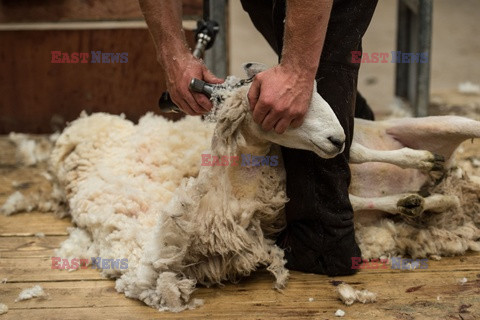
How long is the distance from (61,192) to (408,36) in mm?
2286

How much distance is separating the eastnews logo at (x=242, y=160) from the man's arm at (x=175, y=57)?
5.9 inches

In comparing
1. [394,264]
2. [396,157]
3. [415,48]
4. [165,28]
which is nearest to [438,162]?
[396,157]

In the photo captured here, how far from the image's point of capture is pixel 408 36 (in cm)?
392

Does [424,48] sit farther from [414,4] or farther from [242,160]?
[242,160]

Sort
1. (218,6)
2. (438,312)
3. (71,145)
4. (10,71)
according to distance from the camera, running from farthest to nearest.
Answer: (10,71) < (218,6) < (71,145) < (438,312)

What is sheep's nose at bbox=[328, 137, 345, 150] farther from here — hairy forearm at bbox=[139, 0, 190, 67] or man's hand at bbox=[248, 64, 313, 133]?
hairy forearm at bbox=[139, 0, 190, 67]

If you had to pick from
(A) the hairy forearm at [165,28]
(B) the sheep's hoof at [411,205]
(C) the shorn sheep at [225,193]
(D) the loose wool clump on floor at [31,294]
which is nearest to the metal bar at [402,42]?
(C) the shorn sheep at [225,193]

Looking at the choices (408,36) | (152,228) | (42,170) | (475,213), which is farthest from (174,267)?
(408,36)

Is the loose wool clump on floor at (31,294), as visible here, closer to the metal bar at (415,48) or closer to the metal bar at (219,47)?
the metal bar at (219,47)

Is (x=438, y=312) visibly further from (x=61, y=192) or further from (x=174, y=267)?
(x=61, y=192)

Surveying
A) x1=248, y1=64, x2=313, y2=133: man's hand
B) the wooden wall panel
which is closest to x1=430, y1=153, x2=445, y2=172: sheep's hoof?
x1=248, y1=64, x2=313, y2=133: man's hand

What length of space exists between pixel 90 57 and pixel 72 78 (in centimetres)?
15

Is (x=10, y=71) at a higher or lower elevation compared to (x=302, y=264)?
higher

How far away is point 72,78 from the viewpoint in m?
3.41
